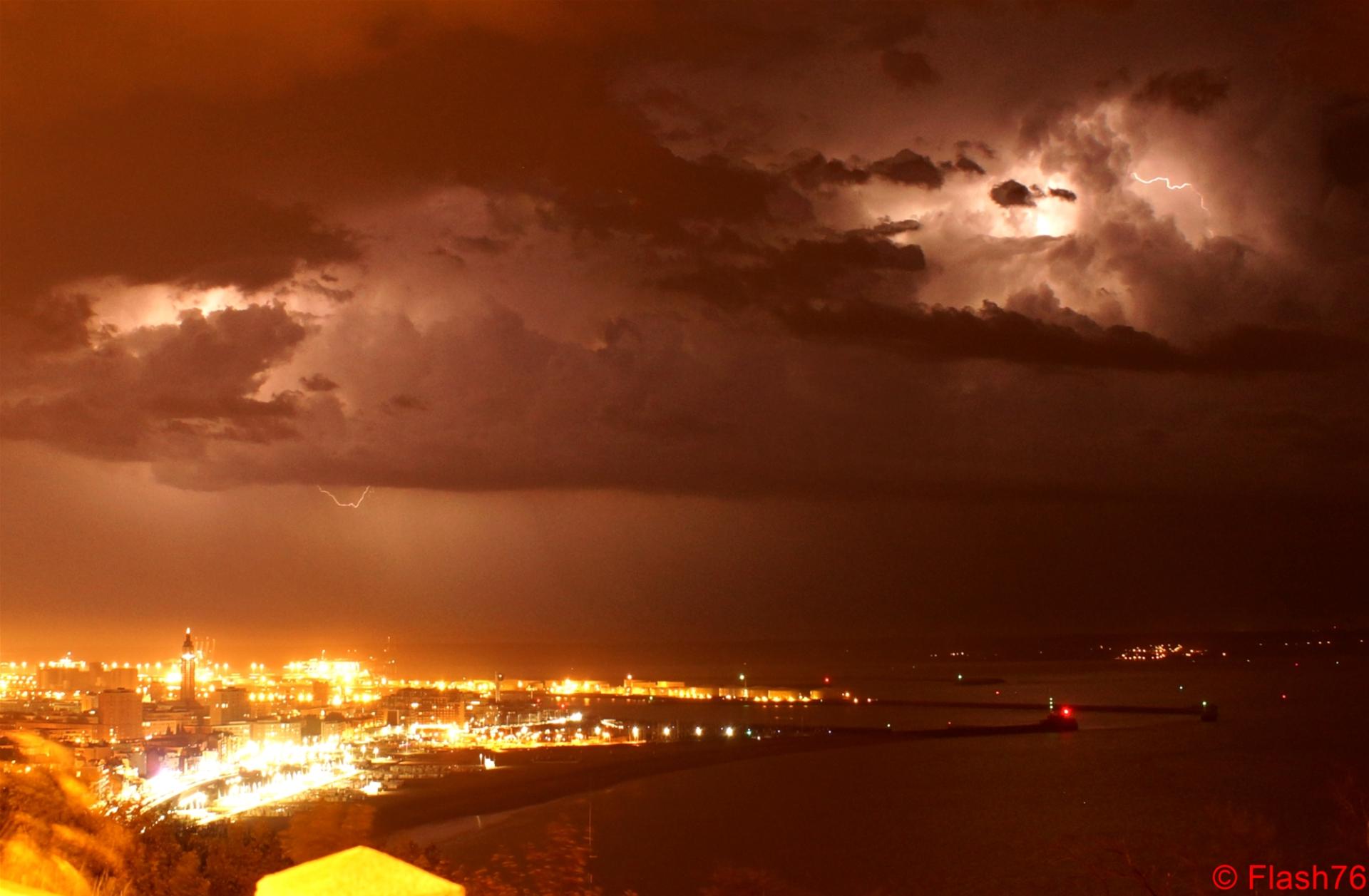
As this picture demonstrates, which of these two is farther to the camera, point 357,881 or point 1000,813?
point 1000,813

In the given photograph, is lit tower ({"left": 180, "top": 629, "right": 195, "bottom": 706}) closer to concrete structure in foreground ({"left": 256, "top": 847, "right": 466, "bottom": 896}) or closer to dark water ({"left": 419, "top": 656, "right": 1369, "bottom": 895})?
dark water ({"left": 419, "top": 656, "right": 1369, "bottom": 895})

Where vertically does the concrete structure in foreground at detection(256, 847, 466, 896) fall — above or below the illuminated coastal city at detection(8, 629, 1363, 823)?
above

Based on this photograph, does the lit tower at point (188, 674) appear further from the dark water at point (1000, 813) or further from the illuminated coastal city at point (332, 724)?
the dark water at point (1000, 813)

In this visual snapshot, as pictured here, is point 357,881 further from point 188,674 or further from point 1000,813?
point 188,674

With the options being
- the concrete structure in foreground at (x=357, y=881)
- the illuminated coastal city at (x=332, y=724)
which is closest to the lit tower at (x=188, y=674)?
the illuminated coastal city at (x=332, y=724)

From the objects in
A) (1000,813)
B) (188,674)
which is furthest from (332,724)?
(1000,813)

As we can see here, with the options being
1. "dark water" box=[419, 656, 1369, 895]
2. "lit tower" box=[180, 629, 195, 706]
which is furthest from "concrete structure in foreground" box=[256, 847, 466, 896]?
"lit tower" box=[180, 629, 195, 706]

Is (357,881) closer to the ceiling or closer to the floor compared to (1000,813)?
closer to the ceiling

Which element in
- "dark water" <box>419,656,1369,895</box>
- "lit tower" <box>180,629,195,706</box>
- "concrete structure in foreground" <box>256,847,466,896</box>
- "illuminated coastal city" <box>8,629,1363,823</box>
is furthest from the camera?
"lit tower" <box>180,629,195,706</box>
